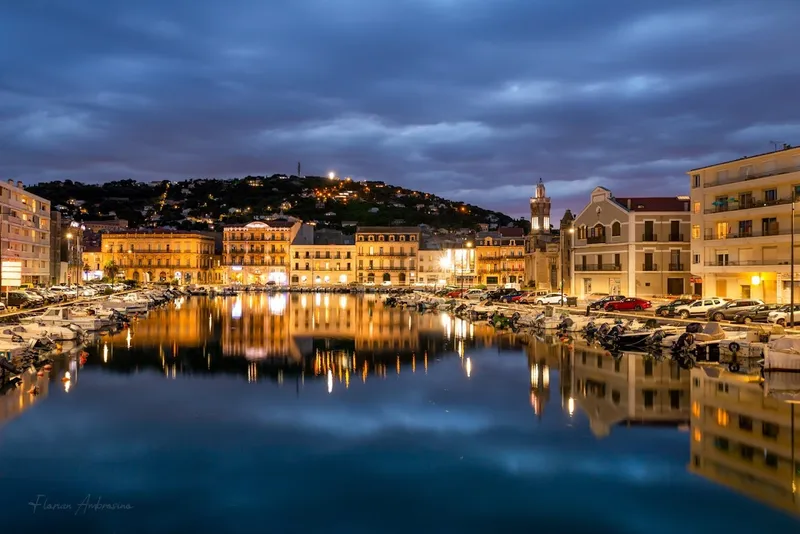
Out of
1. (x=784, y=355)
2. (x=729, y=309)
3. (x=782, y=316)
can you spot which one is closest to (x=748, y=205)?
(x=729, y=309)

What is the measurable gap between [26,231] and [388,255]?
203ft

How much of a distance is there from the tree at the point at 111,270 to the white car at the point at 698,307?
100m

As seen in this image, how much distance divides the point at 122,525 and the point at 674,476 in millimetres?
11210

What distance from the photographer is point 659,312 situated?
4669 centimetres

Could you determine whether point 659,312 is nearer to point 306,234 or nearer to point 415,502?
point 415,502

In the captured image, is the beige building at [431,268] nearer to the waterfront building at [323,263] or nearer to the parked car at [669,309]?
the waterfront building at [323,263]

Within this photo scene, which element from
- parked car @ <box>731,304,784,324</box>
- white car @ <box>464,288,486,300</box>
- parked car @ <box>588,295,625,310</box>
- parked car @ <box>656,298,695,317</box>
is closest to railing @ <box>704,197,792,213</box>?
parked car @ <box>656,298,695,317</box>

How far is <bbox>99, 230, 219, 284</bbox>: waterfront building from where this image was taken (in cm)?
13138

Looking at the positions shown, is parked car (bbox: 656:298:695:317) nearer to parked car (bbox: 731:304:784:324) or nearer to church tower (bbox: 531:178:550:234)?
parked car (bbox: 731:304:784:324)

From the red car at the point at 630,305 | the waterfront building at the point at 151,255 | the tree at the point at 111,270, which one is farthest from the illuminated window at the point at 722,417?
the waterfront building at the point at 151,255

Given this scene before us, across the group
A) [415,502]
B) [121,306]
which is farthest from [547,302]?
[415,502]

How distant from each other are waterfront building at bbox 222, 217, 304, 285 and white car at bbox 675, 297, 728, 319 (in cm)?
9323

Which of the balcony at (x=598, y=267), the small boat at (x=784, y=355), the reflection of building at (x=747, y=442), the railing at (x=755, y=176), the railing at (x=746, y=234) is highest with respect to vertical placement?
the railing at (x=755, y=176)

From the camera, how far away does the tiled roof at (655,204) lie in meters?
60.0
